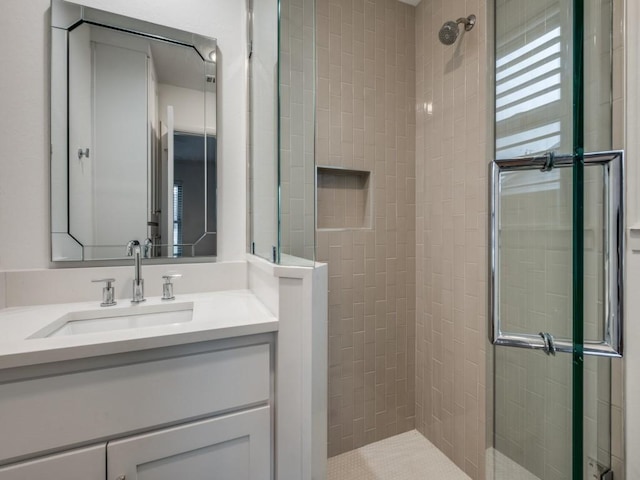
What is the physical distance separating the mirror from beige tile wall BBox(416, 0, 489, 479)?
107 centimetres

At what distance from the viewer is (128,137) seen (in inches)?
46.6

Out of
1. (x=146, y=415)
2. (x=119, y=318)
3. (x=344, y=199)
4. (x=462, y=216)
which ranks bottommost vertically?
(x=146, y=415)

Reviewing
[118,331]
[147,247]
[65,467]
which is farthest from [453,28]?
[65,467]

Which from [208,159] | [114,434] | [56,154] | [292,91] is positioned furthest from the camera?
[208,159]

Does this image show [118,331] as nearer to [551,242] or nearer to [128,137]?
[128,137]

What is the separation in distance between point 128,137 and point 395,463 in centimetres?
184

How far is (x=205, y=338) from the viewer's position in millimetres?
796

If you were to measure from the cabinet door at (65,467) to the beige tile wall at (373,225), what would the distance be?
97 cm

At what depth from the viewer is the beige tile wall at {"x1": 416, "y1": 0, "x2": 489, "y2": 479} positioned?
1.35 meters

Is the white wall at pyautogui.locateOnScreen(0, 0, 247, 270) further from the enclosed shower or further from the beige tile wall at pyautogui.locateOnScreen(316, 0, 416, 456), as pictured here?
the beige tile wall at pyautogui.locateOnScreen(316, 0, 416, 456)

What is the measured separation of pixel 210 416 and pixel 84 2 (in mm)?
1497

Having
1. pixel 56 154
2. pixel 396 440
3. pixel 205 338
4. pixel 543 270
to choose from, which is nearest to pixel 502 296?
pixel 543 270

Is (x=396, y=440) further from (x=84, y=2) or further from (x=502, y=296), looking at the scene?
(x=84, y=2)

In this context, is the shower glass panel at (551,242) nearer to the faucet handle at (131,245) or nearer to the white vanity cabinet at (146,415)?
the white vanity cabinet at (146,415)
